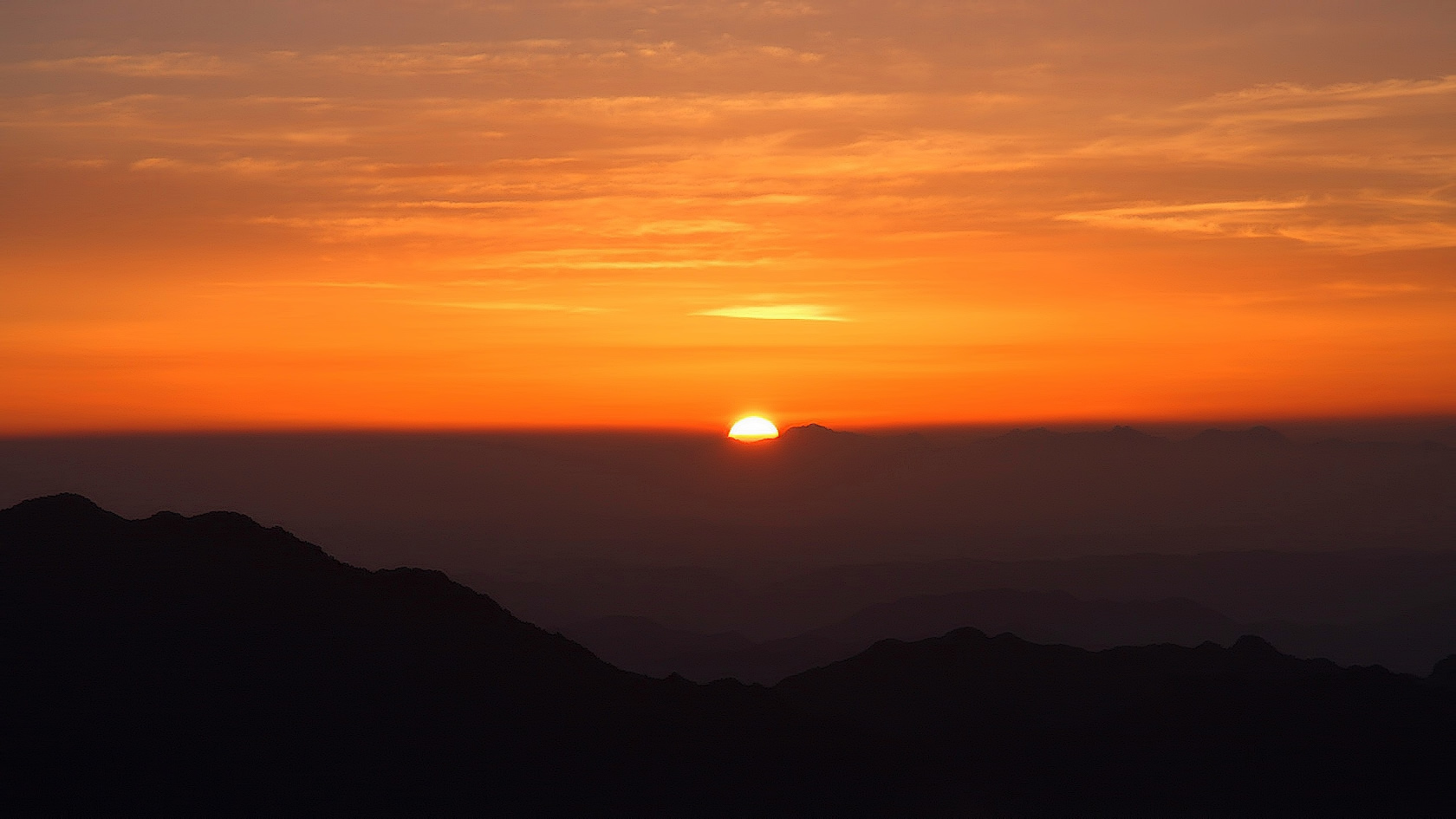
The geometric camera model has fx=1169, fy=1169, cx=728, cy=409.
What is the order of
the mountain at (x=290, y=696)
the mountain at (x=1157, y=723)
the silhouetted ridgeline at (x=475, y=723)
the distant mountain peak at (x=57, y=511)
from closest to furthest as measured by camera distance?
the mountain at (x=290, y=696) < the silhouetted ridgeline at (x=475, y=723) < the distant mountain peak at (x=57, y=511) < the mountain at (x=1157, y=723)

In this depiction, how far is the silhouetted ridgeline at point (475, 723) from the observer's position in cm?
6234

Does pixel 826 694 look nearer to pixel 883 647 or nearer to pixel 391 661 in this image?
pixel 883 647

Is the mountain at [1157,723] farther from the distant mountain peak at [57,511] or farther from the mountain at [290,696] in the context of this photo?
the distant mountain peak at [57,511]

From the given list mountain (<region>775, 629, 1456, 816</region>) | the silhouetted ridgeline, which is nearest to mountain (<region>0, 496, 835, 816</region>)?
the silhouetted ridgeline

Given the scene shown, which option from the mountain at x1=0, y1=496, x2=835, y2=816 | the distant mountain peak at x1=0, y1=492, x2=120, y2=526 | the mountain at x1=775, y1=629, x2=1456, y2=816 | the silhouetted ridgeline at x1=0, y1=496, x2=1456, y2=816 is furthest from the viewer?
the mountain at x1=775, y1=629, x2=1456, y2=816

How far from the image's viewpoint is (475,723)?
71.2 metres

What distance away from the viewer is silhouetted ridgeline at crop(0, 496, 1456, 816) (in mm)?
62344

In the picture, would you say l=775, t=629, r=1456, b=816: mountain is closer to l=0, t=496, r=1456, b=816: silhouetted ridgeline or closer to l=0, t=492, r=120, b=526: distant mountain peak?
l=0, t=496, r=1456, b=816: silhouetted ridgeline

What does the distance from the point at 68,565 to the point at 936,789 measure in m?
57.4

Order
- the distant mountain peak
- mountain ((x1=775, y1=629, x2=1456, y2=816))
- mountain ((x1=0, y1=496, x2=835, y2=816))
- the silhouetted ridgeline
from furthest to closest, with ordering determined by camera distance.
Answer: mountain ((x1=775, y1=629, x2=1456, y2=816)) → the distant mountain peak → the silhouetted ridgeline → mountain ((x1=0, y1=496, x2=835, y2=816))

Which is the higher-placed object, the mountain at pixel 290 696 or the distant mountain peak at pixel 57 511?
the distant mountain peak at pixel 57 511

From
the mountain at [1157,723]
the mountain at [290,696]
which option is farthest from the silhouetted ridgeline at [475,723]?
the mountain at [1157,723]

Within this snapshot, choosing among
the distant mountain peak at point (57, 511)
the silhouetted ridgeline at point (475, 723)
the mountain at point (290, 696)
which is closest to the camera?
the mountain at point (290, 696)

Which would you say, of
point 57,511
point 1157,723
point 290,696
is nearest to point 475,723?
point 290,696
